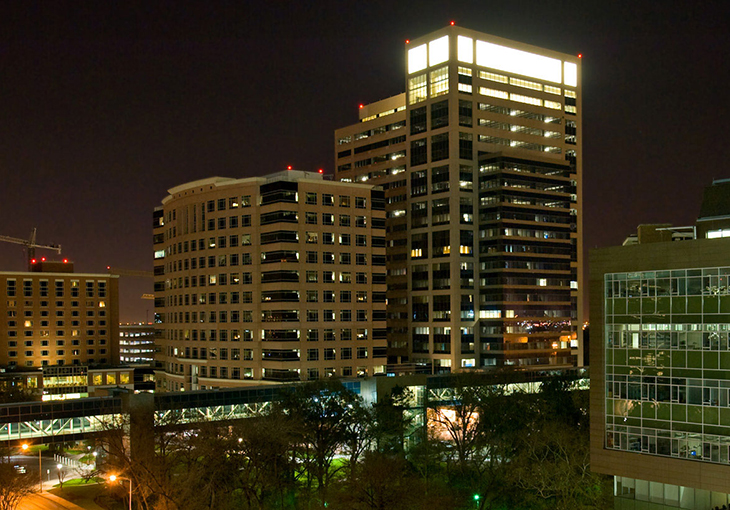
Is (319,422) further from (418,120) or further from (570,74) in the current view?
(570,74)

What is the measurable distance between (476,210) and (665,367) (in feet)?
341

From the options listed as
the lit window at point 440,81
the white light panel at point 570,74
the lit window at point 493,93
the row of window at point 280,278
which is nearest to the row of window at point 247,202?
the row of window at point 280,278

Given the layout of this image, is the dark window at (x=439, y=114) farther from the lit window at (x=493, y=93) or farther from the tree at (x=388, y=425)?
the tree at (x=388, y=425)

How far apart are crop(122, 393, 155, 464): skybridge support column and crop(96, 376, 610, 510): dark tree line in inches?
34.7

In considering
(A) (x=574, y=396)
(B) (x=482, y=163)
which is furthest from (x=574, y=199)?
(A) (x=574, y=396)

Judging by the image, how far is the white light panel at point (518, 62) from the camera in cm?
17650

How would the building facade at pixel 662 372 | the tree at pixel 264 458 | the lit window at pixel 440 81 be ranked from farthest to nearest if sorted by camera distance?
1. the lit window at pixel 440 81
2. the tree at pixel 264 458
3. the building facade at pixel 662 372

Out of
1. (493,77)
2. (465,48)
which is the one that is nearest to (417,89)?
(465,48)

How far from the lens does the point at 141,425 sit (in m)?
81.8

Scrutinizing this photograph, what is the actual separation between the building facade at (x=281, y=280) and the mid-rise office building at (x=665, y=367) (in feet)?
228

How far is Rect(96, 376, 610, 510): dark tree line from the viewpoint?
74.0 m

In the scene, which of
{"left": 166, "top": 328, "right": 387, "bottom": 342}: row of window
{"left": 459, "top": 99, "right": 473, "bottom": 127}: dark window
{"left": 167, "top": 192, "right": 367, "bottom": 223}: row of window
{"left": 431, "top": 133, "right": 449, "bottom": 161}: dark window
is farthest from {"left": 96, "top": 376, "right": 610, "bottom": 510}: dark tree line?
{"left": 459, "top": 99, "right": 473, "bottom": 127}: dark window

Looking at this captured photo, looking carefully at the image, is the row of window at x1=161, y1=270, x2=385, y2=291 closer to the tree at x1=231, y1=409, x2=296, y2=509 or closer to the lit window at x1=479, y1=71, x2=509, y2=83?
the lit window at x1=479, y1=71, x2=509, y2=83

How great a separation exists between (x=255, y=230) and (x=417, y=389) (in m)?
45.4
